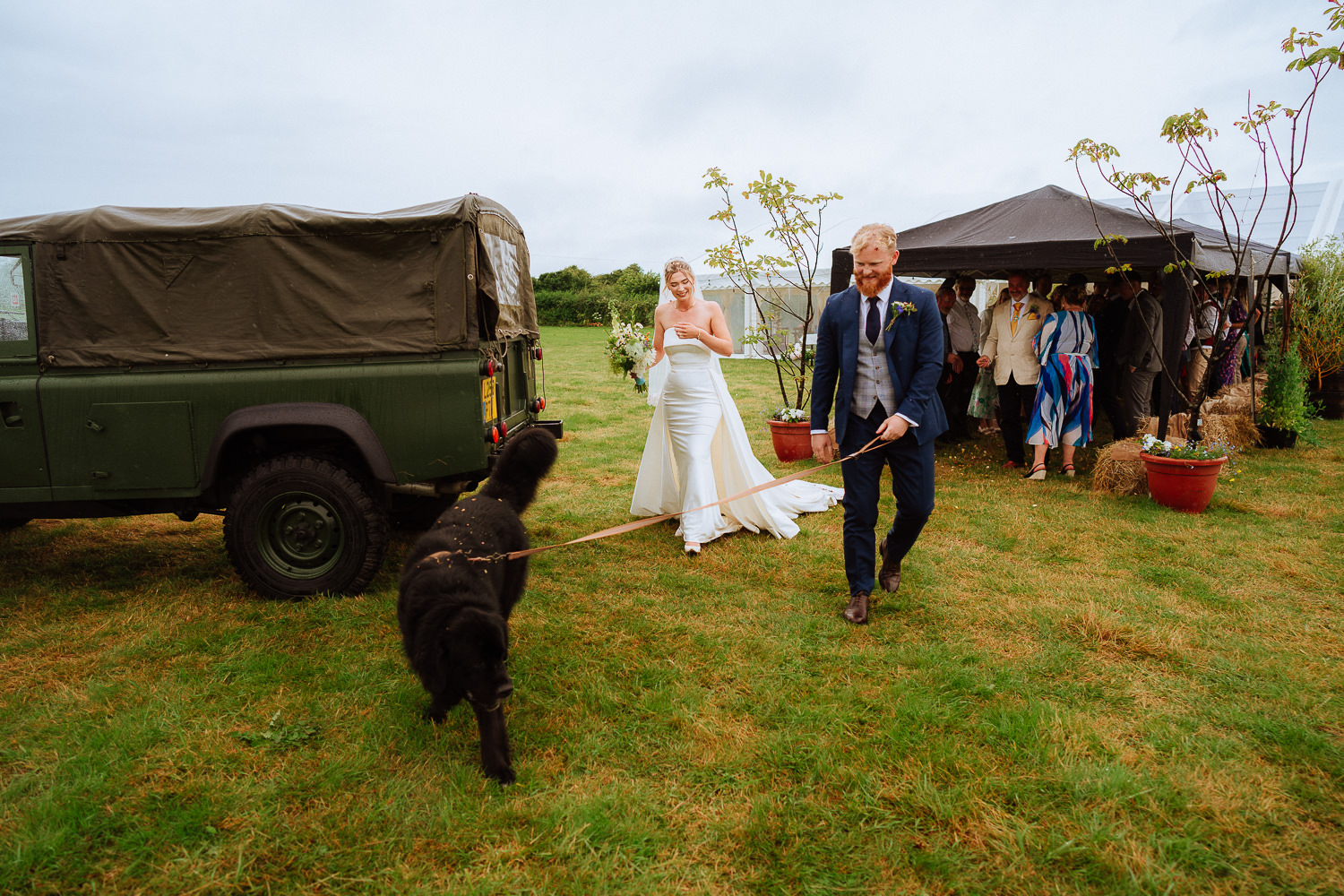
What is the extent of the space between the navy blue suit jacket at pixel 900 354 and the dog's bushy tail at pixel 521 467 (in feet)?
4.95

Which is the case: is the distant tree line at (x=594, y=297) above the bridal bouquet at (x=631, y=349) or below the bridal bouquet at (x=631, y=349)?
above

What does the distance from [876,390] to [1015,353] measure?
5029 mm

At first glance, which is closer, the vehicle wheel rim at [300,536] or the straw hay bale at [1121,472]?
the vehicle wheel rim at [300,536]

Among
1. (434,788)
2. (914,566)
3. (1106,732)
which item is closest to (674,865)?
(434,788)

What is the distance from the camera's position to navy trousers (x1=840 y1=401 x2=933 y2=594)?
388cm

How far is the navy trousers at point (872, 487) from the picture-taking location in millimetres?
3879

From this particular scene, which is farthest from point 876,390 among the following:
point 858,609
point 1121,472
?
point 1121,472

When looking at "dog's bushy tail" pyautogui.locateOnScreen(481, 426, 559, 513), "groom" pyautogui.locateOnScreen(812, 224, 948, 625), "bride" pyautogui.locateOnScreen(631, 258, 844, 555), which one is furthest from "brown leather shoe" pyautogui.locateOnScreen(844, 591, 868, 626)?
"dog's bushy tail" pyautogui.locateOnScreen(481, 426, 559, 513)

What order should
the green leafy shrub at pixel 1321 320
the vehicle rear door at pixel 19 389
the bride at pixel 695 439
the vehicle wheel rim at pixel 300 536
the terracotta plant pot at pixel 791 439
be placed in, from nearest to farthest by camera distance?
the vehicle rear door at pixel 19 389 < the vehicle wheel rim at pixel 300 536 < the bride at pixel 695 439 < the terracotta plant pot at pixel 791 439 < the green leafy shrub at pixel 1321 320

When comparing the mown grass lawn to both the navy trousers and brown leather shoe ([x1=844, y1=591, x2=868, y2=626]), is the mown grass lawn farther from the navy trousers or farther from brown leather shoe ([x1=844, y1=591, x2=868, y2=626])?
the navy trousers

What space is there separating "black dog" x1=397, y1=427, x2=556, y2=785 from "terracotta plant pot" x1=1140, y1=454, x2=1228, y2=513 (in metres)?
6.04

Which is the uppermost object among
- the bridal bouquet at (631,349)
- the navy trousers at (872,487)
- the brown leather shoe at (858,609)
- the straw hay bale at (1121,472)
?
the bridal bouquet at (631,349)

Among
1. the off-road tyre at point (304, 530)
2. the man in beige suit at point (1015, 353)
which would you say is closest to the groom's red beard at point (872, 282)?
the off-road tyre at point (304, 530)

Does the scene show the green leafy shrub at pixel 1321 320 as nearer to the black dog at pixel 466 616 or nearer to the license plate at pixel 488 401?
the license plate at pixel 488 401
